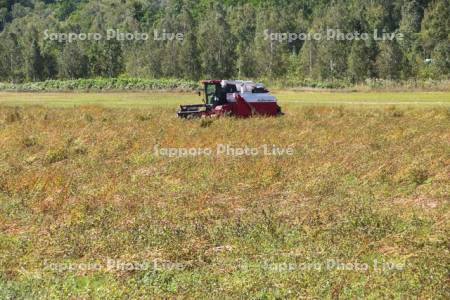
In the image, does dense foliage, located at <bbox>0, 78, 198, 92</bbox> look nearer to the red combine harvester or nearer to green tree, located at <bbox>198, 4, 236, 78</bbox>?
green tree, located at <bbox>198, 4, 236, 78</bbox>

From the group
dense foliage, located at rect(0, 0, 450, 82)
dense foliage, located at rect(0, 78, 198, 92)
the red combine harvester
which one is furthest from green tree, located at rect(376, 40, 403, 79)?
the red combine harvester

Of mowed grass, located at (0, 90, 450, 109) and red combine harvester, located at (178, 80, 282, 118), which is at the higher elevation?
red combine harvester, located at (178, 80, 282, 118)

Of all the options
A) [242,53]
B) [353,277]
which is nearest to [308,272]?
[353,277]

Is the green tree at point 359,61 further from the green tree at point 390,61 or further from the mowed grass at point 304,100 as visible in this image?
the mowed grass at point 304,100

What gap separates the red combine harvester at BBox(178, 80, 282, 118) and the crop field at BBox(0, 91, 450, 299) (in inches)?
338

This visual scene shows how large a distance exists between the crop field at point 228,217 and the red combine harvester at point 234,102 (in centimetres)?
858

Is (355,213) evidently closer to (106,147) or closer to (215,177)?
(215,177)

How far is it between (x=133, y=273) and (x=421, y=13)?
152m

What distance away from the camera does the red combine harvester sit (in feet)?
100.0

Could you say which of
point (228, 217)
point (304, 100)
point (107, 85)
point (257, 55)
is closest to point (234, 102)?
point (228, 217)

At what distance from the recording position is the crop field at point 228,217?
7941 mm

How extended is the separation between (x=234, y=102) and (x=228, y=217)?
779 inches

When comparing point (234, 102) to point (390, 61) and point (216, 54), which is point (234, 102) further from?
point (216, 54)

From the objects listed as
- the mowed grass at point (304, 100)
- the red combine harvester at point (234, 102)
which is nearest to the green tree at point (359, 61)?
the mowed grass at point (304, 100)
